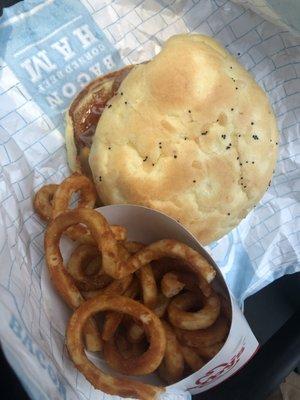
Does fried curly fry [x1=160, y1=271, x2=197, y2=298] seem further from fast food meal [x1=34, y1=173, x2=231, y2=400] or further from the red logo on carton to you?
the red logo on carton

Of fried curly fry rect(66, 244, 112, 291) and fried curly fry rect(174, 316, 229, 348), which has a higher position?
fried curly fry rect(66, 244, 112, 291)

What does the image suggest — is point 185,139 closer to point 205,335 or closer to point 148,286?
point 148,286

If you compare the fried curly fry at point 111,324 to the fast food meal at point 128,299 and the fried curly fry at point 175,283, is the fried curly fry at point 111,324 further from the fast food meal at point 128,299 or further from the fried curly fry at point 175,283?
the fried curly fry at point 175,283

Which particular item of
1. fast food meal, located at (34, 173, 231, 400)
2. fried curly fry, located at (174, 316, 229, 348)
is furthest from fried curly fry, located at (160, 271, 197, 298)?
fried curly fry, located at (174, 316, 229, 348)

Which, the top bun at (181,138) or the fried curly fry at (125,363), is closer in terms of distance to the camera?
the fried curly fry at (125,363)

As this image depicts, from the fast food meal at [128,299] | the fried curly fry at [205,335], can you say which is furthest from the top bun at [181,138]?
the fried curly fry at [205,335]

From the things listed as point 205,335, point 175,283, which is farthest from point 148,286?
point 205,335

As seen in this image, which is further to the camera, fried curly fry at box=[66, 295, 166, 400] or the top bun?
the top bun
